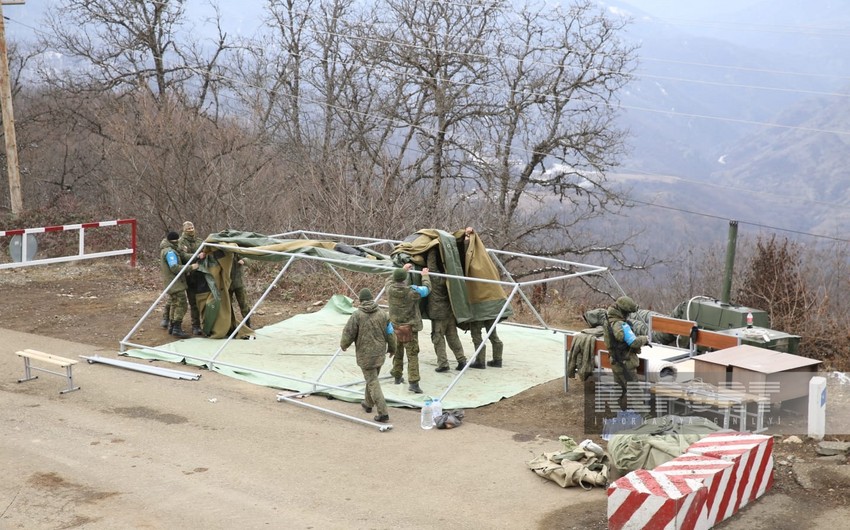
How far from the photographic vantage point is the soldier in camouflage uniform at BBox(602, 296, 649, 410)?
10398 millimetres

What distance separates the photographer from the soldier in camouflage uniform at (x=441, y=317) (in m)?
12.4

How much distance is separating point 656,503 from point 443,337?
5628 millimetres

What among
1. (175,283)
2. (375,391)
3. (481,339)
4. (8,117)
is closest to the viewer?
(375,391)

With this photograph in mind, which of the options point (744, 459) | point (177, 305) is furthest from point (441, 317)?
point (744, 459)

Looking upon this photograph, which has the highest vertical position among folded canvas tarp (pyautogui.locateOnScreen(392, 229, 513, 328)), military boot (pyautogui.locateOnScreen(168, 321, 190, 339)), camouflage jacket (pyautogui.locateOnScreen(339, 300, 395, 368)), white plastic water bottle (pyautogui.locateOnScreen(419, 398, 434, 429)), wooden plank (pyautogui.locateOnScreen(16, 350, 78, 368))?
folded canvas tarp (pyautogui.locateOnScreen(392, 229, 513, 328))

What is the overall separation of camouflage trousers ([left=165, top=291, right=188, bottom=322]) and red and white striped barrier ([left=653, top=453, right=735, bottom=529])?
29.4 feet

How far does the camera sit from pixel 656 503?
742cm

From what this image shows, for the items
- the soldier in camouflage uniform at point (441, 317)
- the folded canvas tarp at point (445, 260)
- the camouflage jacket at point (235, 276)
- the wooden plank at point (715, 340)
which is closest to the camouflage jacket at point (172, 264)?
the camouflage jacket at point (235, 276)

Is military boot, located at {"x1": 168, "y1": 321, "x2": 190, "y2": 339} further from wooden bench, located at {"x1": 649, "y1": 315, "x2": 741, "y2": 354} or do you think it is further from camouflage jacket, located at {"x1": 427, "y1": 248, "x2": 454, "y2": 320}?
wooden bench, located at {"x1": 649, "y1": 315, "x2": 741, "y2": 354}

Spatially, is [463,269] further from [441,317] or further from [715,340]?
[715,340]

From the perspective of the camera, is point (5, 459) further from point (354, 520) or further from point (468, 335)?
point (468, 335)

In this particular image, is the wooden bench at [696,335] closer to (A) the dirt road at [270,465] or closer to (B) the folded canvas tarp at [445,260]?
(A) the dirt road at [270,465]

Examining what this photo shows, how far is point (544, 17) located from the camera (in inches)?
1187

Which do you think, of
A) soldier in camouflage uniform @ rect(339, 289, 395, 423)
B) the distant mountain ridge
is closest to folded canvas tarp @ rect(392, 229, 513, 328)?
soldier in camouflage uniform @ rect(339, 289, 395, 423)
